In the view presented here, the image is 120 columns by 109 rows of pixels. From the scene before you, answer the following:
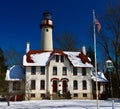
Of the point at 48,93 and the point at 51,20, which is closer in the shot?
the point at 48,93

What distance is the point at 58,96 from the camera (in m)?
48.5

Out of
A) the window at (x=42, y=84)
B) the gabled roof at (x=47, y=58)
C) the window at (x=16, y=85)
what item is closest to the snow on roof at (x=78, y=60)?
the gabled roof at (x=47, y=58)

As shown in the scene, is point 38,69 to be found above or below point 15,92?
above

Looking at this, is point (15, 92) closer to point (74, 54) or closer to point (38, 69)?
point (38, 69)

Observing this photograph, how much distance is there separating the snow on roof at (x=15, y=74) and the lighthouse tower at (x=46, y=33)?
838 cm

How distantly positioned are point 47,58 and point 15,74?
619 centimetres

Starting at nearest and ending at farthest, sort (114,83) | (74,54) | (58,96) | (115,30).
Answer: (115,30) → (58,96) → (74,54) → (114,83)

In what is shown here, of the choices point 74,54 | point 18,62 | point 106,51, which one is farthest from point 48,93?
point 18,62

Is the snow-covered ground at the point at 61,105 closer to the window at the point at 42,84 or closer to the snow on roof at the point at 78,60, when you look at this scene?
the window at the point at 42,84

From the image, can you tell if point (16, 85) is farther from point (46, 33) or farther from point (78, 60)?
point (46, 33)

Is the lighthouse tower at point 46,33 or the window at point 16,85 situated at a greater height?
the lighthouse tower at point 46,33

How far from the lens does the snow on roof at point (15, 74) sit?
1962 inches

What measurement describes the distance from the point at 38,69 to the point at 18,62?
2354 cm

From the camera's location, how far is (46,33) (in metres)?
59.7
